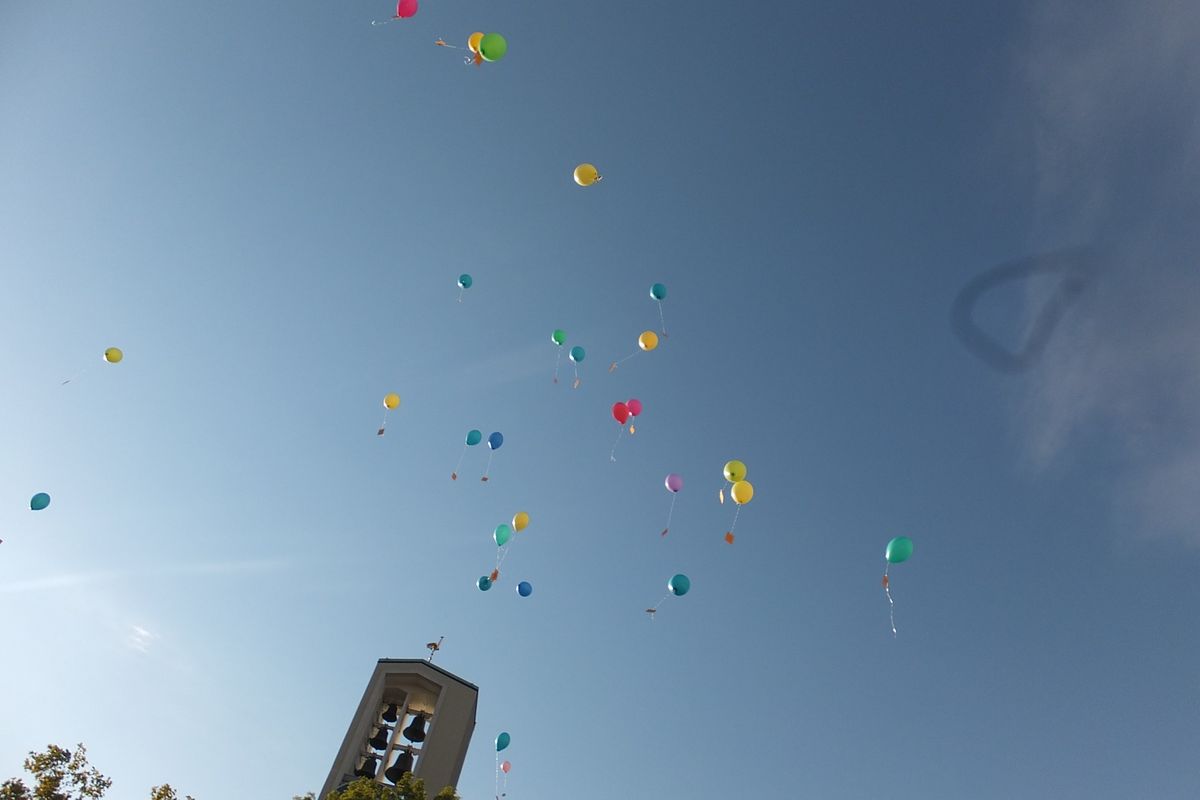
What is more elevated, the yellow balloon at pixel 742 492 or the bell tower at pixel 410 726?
the yellow balloon at pixel 742 492

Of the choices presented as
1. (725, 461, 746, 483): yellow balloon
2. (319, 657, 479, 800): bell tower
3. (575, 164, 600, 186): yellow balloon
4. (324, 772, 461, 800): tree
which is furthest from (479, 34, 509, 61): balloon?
(319, 657, 479, 800): bell tower

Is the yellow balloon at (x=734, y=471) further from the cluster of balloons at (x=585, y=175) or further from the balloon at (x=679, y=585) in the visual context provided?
the cluster of balloons at (x=585, y=175)

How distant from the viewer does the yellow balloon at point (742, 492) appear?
48.0 feet

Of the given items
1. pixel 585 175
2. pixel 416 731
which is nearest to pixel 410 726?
pixel 416 731

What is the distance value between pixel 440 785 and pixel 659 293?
13.8m

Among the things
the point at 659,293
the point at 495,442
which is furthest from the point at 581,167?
the point at 495,442

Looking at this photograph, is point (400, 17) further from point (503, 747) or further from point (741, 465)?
point (503, 747)

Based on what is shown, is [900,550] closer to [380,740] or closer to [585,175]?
[585,175]

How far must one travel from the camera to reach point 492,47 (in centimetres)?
1318

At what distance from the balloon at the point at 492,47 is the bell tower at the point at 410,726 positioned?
53.0 ft

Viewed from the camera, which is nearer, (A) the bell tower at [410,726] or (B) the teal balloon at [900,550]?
(B) the teal balloon at [900,550]

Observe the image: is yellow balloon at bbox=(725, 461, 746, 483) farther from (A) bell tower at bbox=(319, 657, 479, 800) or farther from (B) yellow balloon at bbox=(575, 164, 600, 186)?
(A) bell tower at bbox=(319, 657, 479, 800)

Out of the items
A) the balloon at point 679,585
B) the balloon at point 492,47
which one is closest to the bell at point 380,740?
the balloon at point 679,585

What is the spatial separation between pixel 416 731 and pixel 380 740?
3.14 ft
